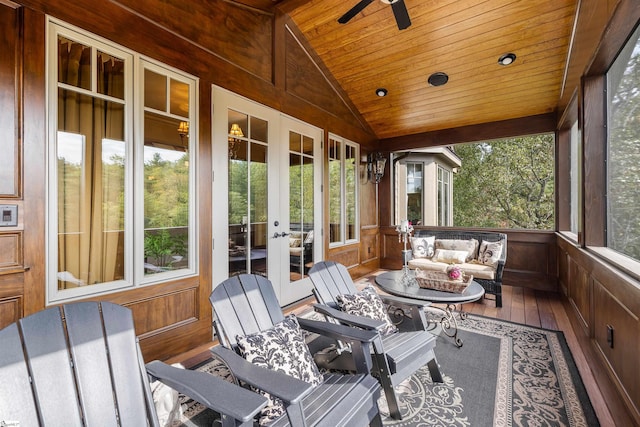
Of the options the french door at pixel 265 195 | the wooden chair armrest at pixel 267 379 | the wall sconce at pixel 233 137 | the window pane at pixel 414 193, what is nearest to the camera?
the wooden chair armrest at pixel 267 379

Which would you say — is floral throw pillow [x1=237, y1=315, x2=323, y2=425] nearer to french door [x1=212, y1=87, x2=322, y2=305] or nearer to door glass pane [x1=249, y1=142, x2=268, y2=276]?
french door [x1=212, y1=87, x2=322, y2=305]

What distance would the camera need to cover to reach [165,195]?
2504 millimetres

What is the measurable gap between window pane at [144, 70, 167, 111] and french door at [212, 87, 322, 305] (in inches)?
18.5

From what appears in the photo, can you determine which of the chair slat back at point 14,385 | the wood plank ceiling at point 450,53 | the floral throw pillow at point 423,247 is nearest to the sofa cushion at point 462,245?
the floral throw pillow at point 423,247

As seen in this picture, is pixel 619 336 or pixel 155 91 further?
pixel 155 91

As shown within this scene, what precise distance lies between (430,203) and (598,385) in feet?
19.9

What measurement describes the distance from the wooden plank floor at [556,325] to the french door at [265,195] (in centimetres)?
64

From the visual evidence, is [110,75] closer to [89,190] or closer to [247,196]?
[89,190]

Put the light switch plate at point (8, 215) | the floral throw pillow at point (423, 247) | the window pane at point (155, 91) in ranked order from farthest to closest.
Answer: the floral throw pillow at point (423, 247) < the window pane at point (155, 91) < the light switch plate at point (8, 215)

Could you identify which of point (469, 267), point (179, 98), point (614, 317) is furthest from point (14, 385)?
point (469, 267)

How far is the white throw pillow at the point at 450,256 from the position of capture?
4.36 m

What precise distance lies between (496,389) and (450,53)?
12.4ft

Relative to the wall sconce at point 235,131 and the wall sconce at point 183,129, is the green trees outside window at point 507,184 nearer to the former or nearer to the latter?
the wall sconce at point 235,131

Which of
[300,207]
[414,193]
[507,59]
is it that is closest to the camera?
[507,59]
